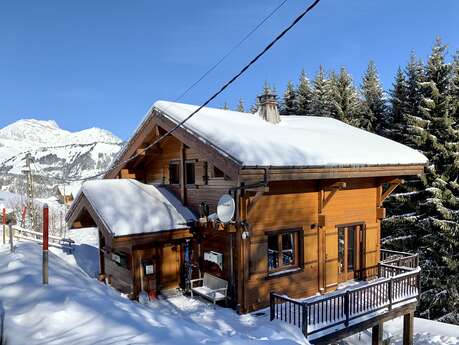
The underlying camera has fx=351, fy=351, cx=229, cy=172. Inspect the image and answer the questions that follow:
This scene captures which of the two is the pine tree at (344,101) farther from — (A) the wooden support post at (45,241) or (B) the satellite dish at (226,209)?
(A) the wooden support post at (45,241)

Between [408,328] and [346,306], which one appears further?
[408,328]

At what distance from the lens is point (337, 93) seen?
87.7ft

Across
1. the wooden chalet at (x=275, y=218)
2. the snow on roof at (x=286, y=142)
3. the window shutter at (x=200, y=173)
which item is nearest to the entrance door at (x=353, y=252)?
the wooden chalet at (x=275, y=218)

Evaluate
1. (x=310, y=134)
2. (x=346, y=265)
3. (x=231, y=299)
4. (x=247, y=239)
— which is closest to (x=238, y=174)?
(x=247, y=239)

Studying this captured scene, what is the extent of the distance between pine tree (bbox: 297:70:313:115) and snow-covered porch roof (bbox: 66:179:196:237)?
21752 mm

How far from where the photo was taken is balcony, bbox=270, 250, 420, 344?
855 centimetres

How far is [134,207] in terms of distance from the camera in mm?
10922

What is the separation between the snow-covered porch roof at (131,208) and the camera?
395 inches

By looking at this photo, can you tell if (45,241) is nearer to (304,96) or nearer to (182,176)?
(182,176)

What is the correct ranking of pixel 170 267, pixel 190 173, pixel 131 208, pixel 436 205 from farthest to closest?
pixel 436 205, pixel 190 173, pixel 170 267, pixel 131 208

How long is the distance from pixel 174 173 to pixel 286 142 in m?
4.70

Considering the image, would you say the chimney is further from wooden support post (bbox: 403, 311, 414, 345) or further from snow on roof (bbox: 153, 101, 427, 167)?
wooden support post (bbox: 403, 311, 414, 345)

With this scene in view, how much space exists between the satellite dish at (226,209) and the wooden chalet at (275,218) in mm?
296

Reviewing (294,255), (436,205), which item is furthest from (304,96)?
(294,255)
